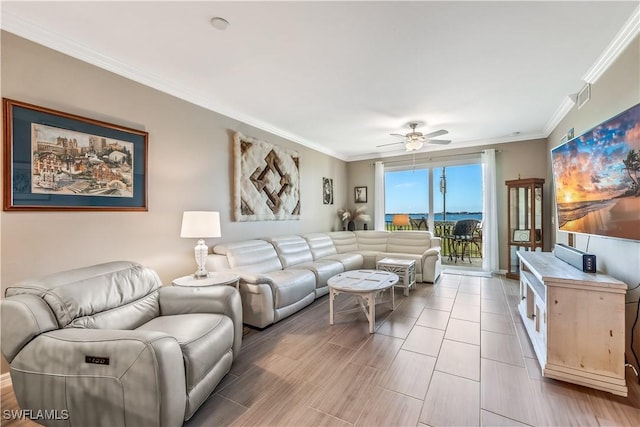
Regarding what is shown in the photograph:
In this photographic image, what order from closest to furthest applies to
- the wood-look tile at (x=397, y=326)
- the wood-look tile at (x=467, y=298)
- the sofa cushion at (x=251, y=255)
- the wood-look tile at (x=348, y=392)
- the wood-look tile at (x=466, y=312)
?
1. the wood-look tile at (x=348, y=392)
2. the wood-look tile at (x=397, y=326)
3. the wood-look tile at (x=466, y=312)
4. the sofa cushion at (x=251, y=255)
5. the wood-look tile at (x=467, y=298)

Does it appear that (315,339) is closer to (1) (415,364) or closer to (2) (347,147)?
(1) (415,364)

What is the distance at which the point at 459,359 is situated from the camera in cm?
227

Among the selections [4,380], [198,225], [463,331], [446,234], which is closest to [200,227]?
[198,225]

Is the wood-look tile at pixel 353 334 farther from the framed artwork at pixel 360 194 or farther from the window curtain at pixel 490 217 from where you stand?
the framed artwork at pixel 360 194

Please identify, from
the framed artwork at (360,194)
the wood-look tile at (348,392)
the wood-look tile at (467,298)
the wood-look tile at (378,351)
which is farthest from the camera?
the framed artwork at (360,194)

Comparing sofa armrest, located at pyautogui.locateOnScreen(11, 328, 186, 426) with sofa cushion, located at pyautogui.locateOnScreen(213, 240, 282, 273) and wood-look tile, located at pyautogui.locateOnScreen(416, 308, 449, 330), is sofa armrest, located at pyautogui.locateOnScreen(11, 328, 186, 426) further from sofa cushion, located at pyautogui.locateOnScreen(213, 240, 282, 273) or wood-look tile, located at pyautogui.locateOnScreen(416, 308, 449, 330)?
wood-look tile, located at pyautogui.locateOnScreen(416, 308, 449, 330)

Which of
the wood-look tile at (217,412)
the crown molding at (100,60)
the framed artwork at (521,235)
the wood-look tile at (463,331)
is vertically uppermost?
the crown molding at (100,60)

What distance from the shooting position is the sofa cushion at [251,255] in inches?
129

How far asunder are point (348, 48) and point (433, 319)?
297cm

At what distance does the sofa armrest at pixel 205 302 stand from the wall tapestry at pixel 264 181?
65.9 inches

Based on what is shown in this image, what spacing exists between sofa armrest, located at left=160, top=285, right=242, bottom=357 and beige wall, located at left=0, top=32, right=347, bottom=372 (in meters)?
0.76

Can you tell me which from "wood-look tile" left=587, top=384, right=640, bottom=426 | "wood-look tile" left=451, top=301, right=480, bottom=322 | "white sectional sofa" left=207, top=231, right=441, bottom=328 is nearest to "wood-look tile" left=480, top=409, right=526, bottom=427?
"wood-look tile" left=587, top=384, right=640, bottom=426

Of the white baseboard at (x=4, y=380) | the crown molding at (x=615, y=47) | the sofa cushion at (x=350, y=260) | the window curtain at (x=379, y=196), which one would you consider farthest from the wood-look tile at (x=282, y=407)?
the window curtain at (x=379, y=196)

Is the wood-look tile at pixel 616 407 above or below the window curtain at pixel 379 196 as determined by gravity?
below
